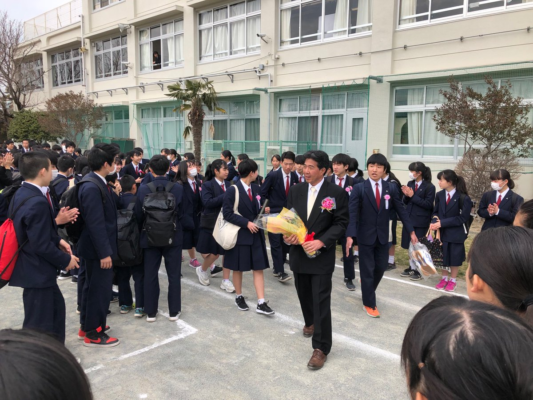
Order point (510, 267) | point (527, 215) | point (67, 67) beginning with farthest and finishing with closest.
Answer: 1. point (67, 67)
2. point (527, 215)
3. point (510, 267)

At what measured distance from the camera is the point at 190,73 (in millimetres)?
19250

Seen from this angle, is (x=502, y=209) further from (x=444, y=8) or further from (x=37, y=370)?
(x=444, y=8)

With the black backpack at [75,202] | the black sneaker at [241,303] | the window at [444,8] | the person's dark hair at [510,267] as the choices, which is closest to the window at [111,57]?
the window at [444,8]

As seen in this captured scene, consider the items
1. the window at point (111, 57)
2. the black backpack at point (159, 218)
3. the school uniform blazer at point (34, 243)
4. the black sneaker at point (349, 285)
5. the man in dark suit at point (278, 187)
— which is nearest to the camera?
the school uniform blazer at point (34, 243)

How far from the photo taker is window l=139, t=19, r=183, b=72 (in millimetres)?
19922

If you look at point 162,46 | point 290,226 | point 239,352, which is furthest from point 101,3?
point 239,352

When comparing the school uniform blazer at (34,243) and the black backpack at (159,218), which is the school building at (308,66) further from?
the school uniform blazer at (34,243)

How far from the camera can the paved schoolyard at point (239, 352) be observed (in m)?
3.15

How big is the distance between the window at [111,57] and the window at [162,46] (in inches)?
59.7

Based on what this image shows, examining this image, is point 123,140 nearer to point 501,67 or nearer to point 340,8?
point 340,8

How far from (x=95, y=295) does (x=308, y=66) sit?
13569 millimetres

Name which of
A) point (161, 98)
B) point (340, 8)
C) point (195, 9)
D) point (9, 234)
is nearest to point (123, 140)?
point (161, 98)

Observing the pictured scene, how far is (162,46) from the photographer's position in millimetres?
20625

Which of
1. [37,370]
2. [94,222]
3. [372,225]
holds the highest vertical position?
[37,370]
